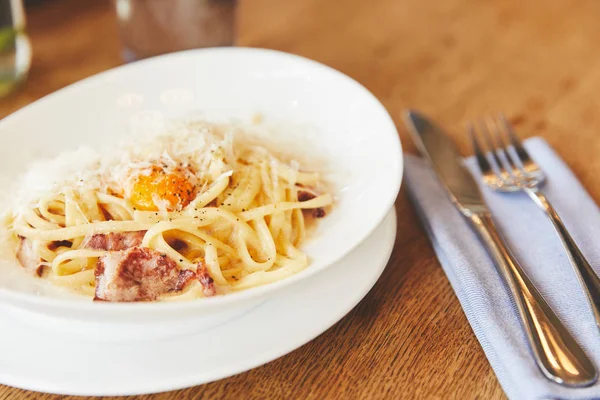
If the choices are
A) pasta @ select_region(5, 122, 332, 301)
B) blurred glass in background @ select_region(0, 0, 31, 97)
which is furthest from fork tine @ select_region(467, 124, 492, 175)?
blurred glass in background @ select_region(0, 0, 31, 97)

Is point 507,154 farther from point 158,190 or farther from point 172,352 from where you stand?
point 172,352

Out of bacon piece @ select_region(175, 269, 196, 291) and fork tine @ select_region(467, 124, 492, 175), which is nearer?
bacon piece @ select_region(175, 269, 196, 291)

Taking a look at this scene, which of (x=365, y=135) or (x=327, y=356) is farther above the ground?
(x=365, y=135)

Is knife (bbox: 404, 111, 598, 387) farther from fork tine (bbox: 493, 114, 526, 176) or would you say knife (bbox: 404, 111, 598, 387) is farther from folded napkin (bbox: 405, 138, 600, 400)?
fork tine (bbox: 493, 114, 526, 176)

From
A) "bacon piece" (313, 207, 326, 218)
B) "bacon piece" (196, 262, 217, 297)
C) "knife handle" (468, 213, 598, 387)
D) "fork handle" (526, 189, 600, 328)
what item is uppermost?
"fork handle" (526, 189, 600, 328)

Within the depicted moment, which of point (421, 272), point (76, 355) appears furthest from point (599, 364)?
point (76, 355)

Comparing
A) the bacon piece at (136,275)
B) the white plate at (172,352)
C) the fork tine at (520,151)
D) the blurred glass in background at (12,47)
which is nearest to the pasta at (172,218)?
the bacon piece at (136,275)

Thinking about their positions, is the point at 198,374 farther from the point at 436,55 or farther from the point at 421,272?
the point at 436,55
